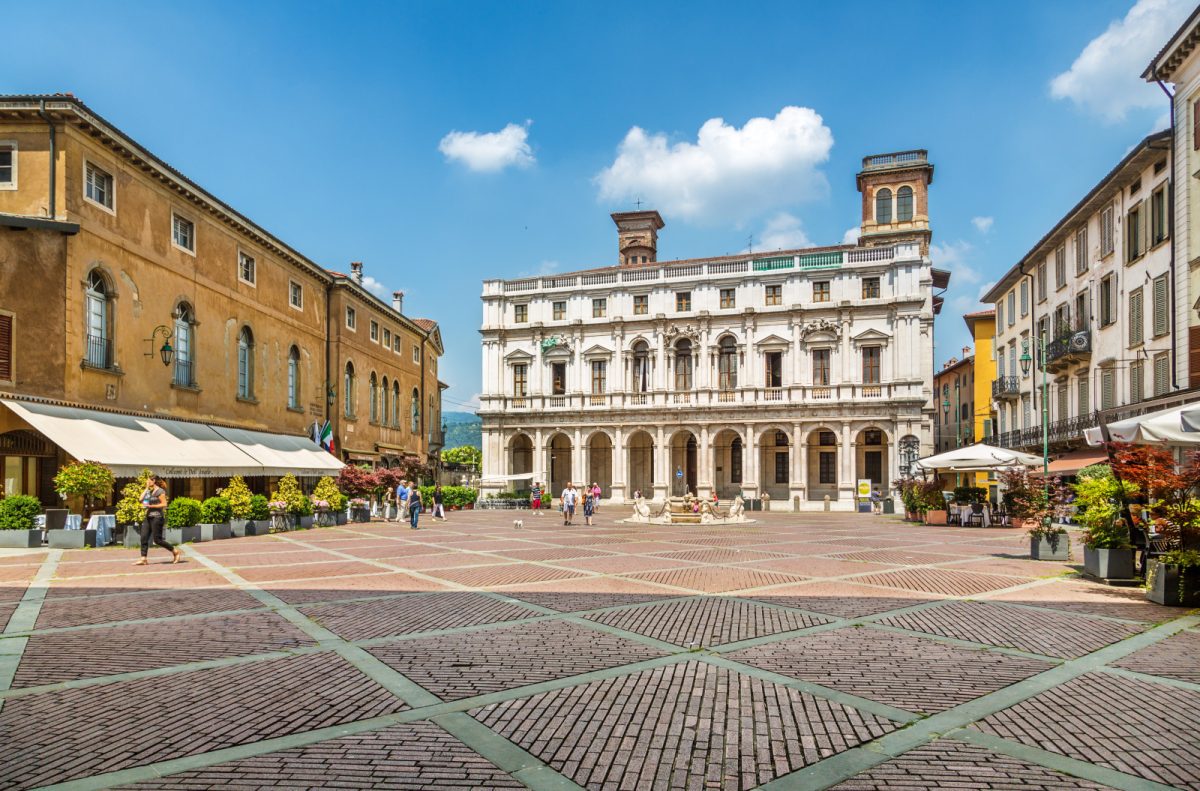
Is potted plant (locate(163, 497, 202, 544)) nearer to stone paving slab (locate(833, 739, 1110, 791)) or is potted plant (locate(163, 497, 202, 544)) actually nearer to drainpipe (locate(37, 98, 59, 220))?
drainpipe (locate(37, 98, 59, 220))

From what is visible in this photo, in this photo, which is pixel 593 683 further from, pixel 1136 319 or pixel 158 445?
pixel 1136 319

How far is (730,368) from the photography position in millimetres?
50188

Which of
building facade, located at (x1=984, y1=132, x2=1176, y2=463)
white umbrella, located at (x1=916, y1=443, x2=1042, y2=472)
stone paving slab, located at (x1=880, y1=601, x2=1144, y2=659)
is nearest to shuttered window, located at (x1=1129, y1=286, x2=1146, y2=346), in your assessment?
building facade, located at (x1=984, y1=132, x2=1176, y2=463)

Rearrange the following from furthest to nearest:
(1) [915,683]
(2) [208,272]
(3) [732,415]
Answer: (3) [732,415] < (2) [208,272] < (1) [915,683]

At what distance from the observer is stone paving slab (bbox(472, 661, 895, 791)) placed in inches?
193

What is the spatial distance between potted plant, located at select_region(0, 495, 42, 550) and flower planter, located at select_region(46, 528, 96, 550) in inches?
11.0

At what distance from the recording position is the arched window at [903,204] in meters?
54.8

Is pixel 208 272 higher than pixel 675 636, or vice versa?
pixel 208 272

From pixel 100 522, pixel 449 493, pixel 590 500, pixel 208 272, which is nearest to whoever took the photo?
pixel 100 522

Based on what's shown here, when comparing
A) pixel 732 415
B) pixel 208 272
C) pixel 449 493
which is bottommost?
pixel 449 493

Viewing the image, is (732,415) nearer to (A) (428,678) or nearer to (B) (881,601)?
(B) (881,601)

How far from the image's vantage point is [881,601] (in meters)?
11.0

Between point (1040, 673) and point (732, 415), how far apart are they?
137 ft

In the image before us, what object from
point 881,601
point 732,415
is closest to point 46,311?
point 881,601
